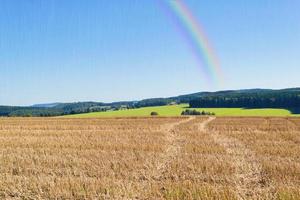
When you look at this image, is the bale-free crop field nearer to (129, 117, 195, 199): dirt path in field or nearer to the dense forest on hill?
(129, 117, 195, 199): dirt path in field

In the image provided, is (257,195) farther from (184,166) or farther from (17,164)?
(17,164)

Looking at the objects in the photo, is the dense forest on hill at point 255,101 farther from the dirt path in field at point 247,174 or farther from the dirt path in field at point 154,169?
the dirt path in field at point 154,169

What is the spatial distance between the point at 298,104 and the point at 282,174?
76765mm

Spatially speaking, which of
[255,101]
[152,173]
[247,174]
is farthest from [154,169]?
[255,101]

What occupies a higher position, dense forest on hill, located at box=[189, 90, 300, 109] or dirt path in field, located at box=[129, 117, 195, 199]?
dense forest on hill, located at box=[189, 90, 300, 109]

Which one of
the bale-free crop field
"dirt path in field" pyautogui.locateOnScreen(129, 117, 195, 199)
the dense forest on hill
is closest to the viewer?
the bale-free crop field

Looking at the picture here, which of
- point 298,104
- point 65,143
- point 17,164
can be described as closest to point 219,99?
point 298,104

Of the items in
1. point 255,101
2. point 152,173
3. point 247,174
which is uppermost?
point 255,101

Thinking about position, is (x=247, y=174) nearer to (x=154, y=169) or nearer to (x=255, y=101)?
(x=154, y=169)

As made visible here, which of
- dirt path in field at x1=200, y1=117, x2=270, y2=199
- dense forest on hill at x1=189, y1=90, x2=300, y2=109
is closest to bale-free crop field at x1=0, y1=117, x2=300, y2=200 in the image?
dirt path in field at x1=200, y1=117, x2=270, y2=199

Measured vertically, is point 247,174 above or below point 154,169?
below

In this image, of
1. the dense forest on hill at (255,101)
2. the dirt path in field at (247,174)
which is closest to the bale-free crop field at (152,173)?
the dirt path in field at (247,174)

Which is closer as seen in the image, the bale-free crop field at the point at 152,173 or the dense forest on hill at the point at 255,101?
the bale-free crop field at the point at 152,173

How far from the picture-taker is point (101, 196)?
349 inches
